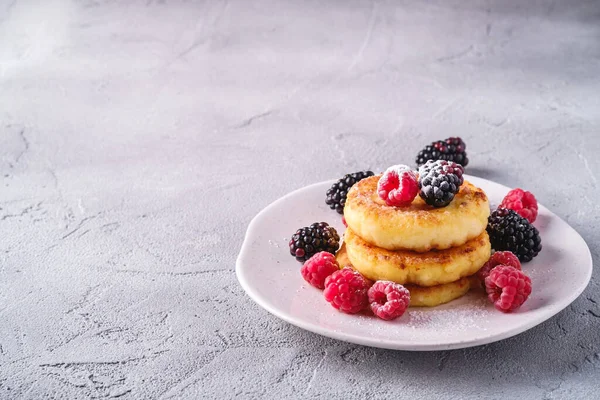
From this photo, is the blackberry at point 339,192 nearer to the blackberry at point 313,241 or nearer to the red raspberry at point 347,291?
the blackberry at point 313,241

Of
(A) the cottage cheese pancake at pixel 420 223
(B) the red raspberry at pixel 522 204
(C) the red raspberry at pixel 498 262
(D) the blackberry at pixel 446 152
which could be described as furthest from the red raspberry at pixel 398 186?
(D) the blackberry at pixel 446 152

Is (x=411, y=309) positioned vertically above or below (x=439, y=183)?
below

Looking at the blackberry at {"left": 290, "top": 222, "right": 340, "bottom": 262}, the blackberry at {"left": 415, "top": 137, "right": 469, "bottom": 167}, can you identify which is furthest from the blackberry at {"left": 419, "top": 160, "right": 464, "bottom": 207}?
the blackberry at {"left": 415, "top": 137, "right": 469, "bottom": 167}

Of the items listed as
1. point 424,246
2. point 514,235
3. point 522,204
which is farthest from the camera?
point 522,204

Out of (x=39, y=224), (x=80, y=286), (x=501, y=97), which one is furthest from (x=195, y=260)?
(x=501, y=97)

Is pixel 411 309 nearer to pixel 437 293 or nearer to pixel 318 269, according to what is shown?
pixel 437 293

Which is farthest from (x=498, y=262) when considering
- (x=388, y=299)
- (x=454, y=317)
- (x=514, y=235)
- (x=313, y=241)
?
(x=313, y=241)
